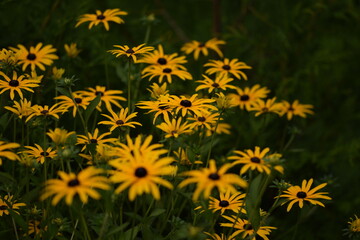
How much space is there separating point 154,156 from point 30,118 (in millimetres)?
559

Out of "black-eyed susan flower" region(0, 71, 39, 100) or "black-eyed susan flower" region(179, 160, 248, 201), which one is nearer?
"black-eyed susan flower" region(179, 160, 248, 201)

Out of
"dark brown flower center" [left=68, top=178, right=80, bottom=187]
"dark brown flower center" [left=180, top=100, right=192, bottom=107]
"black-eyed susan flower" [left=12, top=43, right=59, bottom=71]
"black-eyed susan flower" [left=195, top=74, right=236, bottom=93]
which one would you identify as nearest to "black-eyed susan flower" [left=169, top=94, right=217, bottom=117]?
"dark brown flower center" [left=180, top=100, right=192, bottom=107]

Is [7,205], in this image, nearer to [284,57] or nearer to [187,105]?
Result: [187,105]

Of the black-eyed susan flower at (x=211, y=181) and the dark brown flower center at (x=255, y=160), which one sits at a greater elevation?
the dark brown flower center at (x=255, y=160)

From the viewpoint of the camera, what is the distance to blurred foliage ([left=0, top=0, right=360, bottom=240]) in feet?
7.63

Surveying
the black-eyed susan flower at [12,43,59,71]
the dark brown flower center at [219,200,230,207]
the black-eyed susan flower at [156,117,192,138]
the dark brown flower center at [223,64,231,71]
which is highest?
the dark brown flower center at [223,64,231,71]

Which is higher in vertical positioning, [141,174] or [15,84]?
[15,84]

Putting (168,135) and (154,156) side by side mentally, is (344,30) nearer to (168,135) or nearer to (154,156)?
(168,135)

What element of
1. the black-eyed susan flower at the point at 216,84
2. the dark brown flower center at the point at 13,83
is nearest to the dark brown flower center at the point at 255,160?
the black-eyed susan flower at the point at 216,84

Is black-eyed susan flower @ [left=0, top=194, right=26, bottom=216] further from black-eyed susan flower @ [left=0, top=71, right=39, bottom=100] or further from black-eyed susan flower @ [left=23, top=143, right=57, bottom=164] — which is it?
black-eyed susan flower @ [left=0, top=71, right=39, bottom=100]

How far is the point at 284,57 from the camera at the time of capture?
2.71m

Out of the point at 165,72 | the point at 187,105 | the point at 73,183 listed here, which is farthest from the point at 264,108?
the point at 73,183

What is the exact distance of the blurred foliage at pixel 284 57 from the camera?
2.33 metres

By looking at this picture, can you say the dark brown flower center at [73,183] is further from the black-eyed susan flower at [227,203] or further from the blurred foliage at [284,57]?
the blurred foliage at [284,57]
